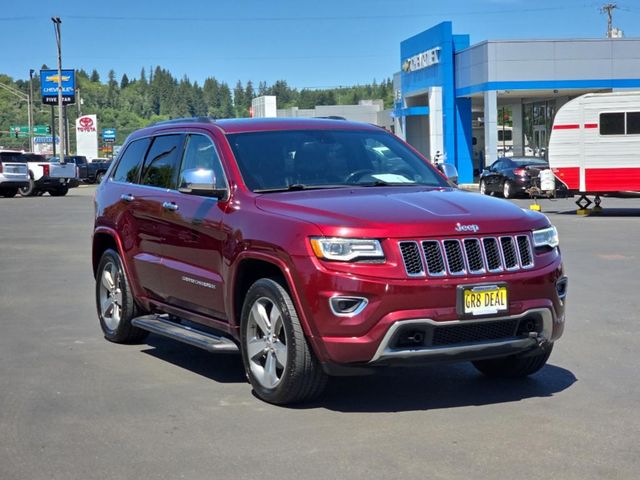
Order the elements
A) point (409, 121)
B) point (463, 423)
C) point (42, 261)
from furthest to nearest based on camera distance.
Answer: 1. point (409, 121)
2. point (42, 261)
3. point (463, 423)

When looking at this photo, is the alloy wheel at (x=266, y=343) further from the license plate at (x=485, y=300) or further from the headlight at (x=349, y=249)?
the license plate at (x=485, y=300)

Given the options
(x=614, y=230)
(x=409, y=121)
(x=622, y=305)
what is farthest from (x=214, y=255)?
(x=409, y=121)

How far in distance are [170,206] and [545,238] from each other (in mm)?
2799

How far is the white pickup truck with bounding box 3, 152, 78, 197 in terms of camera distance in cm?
4084

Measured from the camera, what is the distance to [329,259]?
575cm

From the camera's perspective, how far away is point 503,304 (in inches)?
231

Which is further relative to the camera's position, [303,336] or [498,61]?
[498,61]

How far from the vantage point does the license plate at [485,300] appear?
18.9 feet

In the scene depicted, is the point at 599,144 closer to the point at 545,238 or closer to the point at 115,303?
the point at 115,303

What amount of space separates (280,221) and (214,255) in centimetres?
84

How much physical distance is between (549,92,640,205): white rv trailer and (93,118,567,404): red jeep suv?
18.8 meters

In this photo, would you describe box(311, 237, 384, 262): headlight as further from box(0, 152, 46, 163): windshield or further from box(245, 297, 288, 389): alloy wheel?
box(0, 152, 46, 163): windshield

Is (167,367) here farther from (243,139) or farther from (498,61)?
(498,61)

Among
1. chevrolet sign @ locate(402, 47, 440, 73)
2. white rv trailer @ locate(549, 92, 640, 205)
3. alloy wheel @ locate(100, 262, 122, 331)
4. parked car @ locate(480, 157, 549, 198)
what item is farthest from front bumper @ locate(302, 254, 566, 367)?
chevrolet sign @ locate(402, 47, 440, 73)
